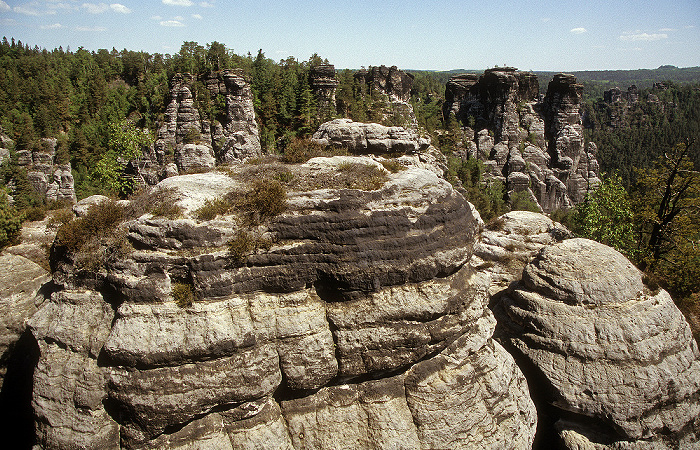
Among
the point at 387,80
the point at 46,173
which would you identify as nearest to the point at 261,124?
the point at 46,173

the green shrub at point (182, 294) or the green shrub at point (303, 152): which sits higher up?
the green shrub at point (303, 152)

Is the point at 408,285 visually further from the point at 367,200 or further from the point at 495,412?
the point at 495,412

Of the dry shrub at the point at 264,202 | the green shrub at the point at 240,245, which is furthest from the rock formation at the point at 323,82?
the green shrub at the point at 240,245

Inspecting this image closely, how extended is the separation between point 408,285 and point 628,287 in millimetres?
10377

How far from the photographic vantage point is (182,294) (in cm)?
1084

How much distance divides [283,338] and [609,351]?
40.8 feet

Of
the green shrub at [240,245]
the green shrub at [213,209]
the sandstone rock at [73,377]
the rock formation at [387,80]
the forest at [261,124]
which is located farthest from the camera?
the rock formation at [387,80]

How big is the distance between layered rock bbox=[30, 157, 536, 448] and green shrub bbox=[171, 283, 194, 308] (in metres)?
0.11

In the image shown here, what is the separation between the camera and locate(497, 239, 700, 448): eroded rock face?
47.0ft

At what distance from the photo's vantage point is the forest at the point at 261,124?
942 inches

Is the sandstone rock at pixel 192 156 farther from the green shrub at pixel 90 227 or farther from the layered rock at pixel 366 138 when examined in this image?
the green shrub at pixel 90 227

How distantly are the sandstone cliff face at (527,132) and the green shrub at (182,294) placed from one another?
62.4m

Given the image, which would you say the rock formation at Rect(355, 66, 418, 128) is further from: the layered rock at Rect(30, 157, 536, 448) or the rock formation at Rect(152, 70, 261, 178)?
the layered rock at Rect(30, 157, 536, 448)

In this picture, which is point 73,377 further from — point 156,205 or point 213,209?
point 213,209
